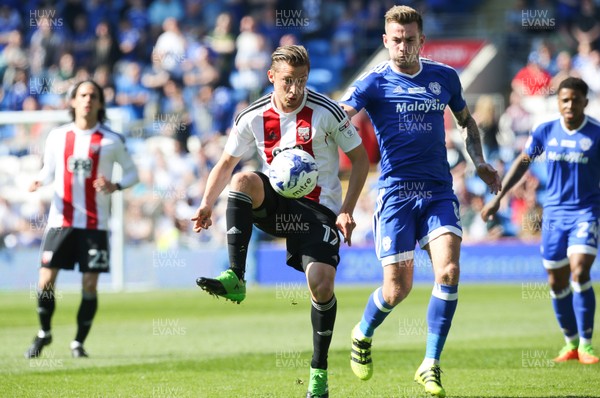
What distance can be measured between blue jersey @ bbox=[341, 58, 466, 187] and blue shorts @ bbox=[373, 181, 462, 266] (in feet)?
0.25

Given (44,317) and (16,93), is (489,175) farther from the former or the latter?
(16,93)

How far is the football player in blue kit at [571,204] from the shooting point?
9961mm

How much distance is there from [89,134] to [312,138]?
14.4 ft

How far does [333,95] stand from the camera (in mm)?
24672

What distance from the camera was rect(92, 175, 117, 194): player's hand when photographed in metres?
10.6

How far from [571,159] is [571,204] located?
0.44 m

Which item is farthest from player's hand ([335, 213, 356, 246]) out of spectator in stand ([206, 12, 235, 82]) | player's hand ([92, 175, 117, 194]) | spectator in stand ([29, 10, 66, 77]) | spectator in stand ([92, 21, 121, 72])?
spectator in stand ([29, 10, 66, 77])

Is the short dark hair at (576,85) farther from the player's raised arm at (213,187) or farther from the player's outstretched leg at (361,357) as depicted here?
the player's raised arm at (213,187)

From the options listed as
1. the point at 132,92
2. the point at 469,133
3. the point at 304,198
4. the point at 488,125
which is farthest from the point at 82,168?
the point at 132,92

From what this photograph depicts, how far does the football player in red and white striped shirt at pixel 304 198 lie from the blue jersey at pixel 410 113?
62 cm

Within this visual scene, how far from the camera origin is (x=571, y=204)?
10.1 m

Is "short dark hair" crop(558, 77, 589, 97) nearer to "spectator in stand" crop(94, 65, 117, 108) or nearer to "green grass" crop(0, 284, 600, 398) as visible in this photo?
"green grass" crop(0, 284, 600, 398)

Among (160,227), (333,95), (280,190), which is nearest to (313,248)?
(280,190)

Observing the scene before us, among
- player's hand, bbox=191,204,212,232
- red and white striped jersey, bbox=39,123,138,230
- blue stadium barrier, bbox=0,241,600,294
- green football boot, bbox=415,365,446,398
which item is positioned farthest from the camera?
blue stadium barrier, bbox=0,241,600,294
